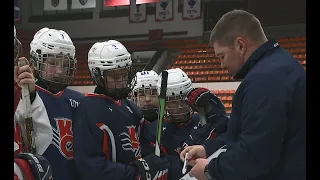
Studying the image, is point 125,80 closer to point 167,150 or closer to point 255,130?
point 167,150

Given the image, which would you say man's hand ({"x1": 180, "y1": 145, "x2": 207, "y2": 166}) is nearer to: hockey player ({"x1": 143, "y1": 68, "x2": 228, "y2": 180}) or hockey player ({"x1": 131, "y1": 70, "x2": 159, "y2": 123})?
hockey player ({"x1": 143, "y1": 68, "x2": 228, "y2": 180})

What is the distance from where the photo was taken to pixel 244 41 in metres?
1.64

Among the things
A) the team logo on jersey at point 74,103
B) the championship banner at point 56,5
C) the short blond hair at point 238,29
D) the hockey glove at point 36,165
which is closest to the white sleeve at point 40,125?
the team logo on jersey at point 74,103

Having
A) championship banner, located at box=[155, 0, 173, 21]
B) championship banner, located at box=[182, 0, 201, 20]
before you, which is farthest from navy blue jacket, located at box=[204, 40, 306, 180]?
championship banner, located at box=[155, 0, 173, 21]

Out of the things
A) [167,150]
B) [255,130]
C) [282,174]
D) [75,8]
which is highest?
[75,8]

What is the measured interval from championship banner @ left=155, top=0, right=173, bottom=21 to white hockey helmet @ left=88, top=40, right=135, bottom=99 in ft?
29.0

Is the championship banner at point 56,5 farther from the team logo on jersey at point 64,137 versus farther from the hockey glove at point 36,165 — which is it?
the hockey glove at point 36,165

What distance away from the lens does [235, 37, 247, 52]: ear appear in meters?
1.64

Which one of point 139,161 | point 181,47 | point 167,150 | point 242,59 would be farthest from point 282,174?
point 181,47

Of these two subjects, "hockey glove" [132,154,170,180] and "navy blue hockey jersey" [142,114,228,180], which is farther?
"navy blue hockey jersey" [142,114,228,180]

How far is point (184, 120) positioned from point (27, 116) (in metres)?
1.11

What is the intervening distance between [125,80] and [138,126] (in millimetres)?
251

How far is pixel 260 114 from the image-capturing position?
4.73 ft

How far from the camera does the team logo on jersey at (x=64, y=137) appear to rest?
2.01m
